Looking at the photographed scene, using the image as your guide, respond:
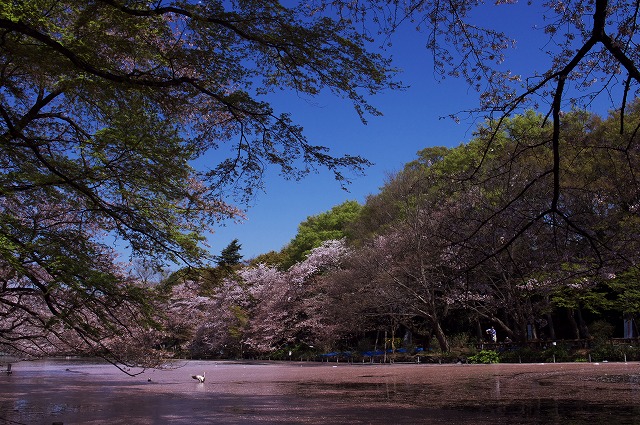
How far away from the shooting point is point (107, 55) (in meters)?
5.13

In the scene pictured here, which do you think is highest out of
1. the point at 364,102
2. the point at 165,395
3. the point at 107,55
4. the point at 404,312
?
the point at 107,55

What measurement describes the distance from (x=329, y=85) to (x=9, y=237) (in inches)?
120

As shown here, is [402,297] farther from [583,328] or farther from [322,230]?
[322,230]

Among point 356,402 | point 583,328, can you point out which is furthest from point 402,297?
point 356,402

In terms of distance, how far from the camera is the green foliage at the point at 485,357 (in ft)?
70.8

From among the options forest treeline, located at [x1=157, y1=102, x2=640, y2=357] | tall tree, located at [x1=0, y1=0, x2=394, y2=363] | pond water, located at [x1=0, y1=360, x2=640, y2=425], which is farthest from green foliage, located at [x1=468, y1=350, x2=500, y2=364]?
tall tree, located at [x1=0, y1=0, x2=394, y2=363]

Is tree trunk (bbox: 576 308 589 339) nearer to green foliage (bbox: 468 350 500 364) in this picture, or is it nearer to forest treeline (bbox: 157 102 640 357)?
forest treeline (bbox: 157 102 640 357)

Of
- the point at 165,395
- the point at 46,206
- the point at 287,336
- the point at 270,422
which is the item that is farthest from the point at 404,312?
the point at 46,206

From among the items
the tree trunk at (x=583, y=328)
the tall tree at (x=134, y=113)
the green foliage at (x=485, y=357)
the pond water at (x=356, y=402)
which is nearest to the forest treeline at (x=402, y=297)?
the tree trunk at (x=583, y=328)

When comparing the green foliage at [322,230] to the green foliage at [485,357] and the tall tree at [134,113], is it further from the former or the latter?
the tall tree at [134,113]

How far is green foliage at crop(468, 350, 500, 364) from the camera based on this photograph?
21578mm

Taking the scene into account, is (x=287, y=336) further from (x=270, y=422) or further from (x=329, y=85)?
(x=329, y=85)

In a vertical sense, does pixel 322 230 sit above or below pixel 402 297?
above

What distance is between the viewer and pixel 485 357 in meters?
21.8
